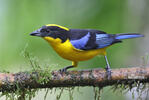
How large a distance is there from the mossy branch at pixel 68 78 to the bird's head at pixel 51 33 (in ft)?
2.42

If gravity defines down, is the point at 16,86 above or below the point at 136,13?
below

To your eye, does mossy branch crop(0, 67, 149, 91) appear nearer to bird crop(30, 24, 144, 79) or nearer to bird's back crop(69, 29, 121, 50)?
bird crop(30, 24, 144, 79)

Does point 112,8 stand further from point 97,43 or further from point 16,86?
point 16,86

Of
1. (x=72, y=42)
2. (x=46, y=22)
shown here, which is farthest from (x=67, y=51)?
(x=46, y=22)

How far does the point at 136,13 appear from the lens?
7.73m

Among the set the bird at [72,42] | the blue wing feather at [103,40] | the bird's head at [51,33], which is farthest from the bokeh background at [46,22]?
the bird's head at [51,33]

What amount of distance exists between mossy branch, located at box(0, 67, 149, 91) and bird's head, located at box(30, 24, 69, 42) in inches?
29.0

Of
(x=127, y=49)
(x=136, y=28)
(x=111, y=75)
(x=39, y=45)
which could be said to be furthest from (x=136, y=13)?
(x=111, y=75)

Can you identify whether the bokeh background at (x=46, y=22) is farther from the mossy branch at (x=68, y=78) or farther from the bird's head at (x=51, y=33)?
the mossy branch at (x=68, y=78)

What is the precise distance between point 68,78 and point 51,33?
957 millimetres

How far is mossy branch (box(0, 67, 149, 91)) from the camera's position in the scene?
361 cm

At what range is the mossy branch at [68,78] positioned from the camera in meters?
3.61

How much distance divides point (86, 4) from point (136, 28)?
7.10ft

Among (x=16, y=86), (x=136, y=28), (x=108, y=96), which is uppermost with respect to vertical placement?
(x=136, y=28)
